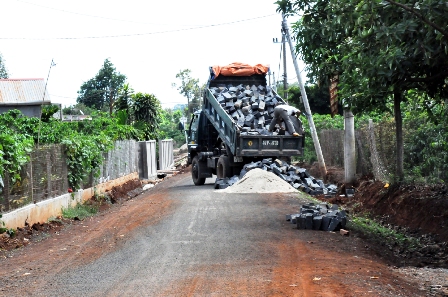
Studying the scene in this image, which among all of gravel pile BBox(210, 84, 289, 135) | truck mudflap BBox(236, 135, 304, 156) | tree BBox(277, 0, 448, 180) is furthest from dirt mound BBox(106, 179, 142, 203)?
tree BBox(277, 0, 448, 180)

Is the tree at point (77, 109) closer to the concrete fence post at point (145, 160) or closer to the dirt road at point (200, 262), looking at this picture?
the concrete fence post at point (145, 160)

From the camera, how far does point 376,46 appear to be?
12.2 meters

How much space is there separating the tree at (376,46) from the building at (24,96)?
37.3 metres

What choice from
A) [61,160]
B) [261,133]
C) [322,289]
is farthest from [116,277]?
[261,133]

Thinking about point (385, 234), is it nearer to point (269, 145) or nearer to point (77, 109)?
point (269, 145)

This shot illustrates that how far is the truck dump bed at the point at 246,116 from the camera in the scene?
81.6 ft

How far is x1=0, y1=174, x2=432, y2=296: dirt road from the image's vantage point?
8.50 m

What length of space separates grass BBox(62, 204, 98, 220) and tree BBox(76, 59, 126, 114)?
59900 mm

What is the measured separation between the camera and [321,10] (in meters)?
15.5

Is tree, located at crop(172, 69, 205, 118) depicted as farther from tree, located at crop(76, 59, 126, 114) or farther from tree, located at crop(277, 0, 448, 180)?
tree, located at crop(277, 0, 448, 180)

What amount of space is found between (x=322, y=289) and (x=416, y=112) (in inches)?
414

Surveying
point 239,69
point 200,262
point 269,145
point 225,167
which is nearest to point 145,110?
point 239,69

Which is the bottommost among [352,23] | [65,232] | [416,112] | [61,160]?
[65,232]

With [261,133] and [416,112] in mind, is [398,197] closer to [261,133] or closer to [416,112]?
[416,112]
